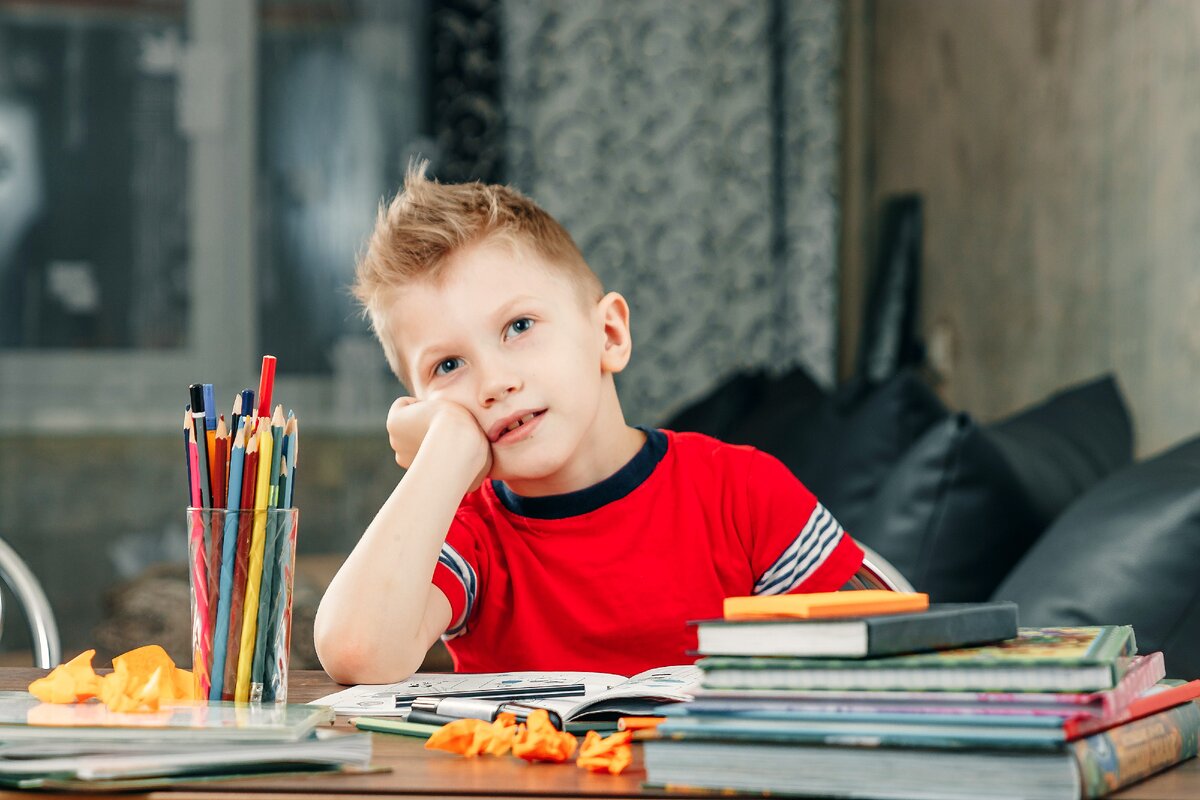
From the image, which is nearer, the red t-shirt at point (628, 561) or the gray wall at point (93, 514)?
the red t-shirt at point (628, 561)

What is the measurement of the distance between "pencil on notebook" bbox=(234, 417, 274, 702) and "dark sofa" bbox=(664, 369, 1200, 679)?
808 mm

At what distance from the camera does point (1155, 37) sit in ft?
6.73

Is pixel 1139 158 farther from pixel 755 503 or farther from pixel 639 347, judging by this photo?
pixel 639 347

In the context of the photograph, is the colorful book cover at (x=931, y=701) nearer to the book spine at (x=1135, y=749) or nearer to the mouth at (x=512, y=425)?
the book spine at (x=1135, y=749)

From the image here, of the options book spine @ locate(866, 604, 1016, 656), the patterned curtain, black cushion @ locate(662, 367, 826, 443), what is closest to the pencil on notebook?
book spine @ locate(866, 604, 1016, 656)

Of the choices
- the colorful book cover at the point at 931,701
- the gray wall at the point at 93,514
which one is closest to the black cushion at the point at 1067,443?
the colorful book cover at the point at 931,701

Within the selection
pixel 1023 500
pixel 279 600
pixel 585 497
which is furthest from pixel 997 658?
pixel 1023 500

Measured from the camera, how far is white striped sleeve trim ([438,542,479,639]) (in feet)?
3.81

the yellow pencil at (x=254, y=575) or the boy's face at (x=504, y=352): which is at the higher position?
the boy's face at (x=504, y=352)

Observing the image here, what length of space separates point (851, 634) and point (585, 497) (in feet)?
2.03

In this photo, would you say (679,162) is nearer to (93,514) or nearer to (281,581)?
(93,514)

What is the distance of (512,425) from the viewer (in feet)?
3.71

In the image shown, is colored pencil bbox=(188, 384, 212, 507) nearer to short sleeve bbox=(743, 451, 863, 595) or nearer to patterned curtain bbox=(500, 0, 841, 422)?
short sleeve bbox=(743, 451, 863, 595)

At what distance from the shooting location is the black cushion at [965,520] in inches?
65.3
